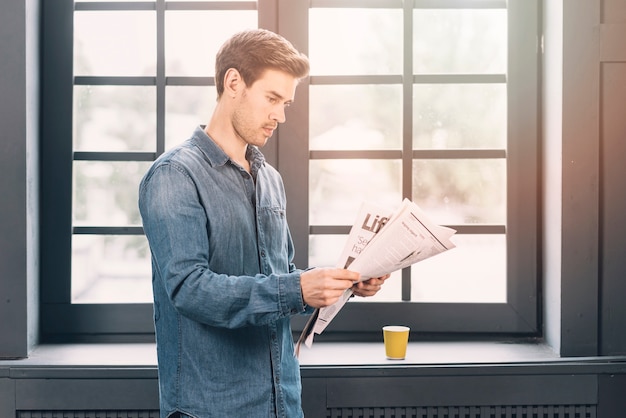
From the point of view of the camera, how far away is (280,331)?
4.97 feet

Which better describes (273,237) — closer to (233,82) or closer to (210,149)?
(210,149)

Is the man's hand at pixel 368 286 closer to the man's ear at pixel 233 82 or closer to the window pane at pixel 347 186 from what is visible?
the man's ear at pixel 233 82

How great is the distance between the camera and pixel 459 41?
91.4 inches

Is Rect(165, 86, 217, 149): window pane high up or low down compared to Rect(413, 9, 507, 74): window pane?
down

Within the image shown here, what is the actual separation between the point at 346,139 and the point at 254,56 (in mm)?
859

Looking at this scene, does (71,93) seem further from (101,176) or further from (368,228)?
(368,228)

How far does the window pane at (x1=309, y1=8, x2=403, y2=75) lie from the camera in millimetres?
2311

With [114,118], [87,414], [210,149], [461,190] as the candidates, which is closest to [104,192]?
[114,118]

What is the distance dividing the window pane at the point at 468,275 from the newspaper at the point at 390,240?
932 millimetres

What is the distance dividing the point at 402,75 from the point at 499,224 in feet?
1.99

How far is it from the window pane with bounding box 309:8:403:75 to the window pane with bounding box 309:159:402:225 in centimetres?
32

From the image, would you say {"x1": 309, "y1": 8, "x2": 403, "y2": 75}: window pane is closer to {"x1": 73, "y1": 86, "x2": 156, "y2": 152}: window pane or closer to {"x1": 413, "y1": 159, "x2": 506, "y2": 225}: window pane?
{"x1": 413, "y1": 159, "x2": 506, "y2": 225}: window pane

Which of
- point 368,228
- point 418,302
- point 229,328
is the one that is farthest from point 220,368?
point 418,302

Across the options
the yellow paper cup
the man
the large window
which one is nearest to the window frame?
the large window
